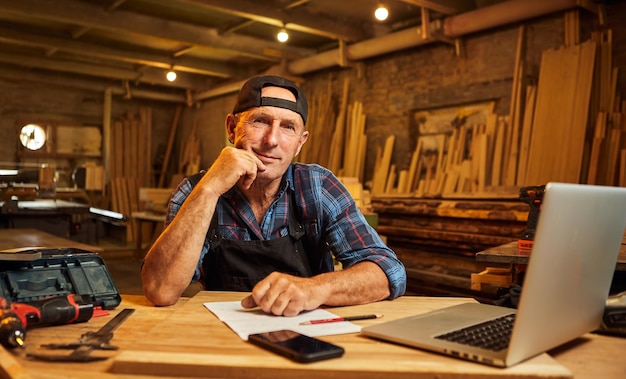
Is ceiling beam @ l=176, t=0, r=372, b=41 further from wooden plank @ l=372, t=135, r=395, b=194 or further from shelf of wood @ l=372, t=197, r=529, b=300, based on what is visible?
shelf of wood @ l=372, t=197, r=529, b=300

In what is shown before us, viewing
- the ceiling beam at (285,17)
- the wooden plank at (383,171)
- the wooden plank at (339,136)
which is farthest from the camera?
the wooden plank at (339,136)

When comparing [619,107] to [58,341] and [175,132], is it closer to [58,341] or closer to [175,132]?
[58,341]

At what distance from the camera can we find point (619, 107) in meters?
5.48

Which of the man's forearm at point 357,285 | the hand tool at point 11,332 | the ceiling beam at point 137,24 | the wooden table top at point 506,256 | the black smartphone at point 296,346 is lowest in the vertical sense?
the hand tool at point 11,332

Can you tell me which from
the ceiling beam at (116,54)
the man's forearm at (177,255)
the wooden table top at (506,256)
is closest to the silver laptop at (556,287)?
the man's forearm at (177,255)

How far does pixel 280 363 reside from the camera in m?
1.11

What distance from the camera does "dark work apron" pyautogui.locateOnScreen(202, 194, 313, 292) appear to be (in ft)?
7.12

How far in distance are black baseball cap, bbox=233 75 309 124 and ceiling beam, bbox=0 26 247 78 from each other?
7.83m

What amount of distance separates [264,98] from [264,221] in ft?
1.63

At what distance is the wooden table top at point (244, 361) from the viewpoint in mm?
1081

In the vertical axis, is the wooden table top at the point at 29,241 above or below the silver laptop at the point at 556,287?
below

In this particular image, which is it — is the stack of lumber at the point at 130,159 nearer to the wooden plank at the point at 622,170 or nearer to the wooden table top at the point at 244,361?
the wooden plank at the point at 622,170

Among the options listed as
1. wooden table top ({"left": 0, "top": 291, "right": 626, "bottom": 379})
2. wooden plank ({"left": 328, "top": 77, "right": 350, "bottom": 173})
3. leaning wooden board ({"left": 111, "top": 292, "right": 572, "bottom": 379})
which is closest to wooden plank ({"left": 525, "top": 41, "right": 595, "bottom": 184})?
wooden plank ({"left": 328, "top": 77, "right": 350, "bottom": 173})

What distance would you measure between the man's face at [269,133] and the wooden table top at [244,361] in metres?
0.87
